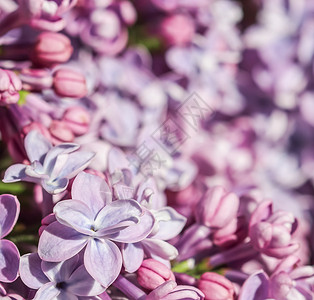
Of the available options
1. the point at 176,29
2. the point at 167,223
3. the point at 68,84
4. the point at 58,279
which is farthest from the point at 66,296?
the point at 176,29

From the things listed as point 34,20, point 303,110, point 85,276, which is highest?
point 34,20

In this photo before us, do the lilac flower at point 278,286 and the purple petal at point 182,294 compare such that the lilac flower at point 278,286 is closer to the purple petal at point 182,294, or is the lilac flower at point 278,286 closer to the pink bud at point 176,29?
the purple petal at point 182,294

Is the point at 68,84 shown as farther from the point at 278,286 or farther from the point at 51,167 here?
the point at 278,286


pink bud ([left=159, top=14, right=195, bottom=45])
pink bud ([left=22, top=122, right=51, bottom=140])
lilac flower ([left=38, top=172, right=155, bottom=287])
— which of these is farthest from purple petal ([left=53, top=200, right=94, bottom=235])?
pink bud ([left=159, top=14, right=195, bottom=45])

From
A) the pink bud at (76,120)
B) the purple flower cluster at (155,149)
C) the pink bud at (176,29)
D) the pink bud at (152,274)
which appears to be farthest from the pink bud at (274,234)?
the pink bud at (176,29)

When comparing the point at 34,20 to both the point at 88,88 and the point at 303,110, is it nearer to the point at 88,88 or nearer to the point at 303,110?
the point at 88,88

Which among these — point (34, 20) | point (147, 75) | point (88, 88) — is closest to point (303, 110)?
point (147, 75)
